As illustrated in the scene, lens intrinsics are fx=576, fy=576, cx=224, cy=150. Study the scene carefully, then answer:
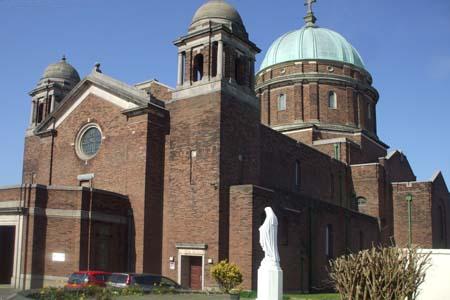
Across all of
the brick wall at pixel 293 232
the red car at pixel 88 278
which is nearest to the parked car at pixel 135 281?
the red car at pixel 88 278

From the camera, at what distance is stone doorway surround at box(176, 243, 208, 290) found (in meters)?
27.2

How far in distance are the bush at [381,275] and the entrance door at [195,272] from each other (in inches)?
613

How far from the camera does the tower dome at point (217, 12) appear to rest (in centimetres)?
3038

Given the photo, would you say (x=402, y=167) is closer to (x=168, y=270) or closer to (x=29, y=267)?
(x=168, y=270)

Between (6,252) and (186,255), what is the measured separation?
11.2 meters

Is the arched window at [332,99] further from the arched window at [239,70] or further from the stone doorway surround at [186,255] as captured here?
the stone doorway surround at [186,255]

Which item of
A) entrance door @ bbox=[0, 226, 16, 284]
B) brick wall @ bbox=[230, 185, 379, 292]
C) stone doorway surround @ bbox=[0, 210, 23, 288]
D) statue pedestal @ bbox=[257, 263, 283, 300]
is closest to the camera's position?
statue pedestal @ bbox=[257, 263, 283, 300]

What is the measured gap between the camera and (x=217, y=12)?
30406mm

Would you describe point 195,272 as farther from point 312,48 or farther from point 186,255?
point 312,48

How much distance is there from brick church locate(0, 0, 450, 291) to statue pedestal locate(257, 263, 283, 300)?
1041cm

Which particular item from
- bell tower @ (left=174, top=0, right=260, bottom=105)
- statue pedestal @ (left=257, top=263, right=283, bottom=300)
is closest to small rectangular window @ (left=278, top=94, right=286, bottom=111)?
bell tower @ (left=174, top=0, right=260, bottom=105)

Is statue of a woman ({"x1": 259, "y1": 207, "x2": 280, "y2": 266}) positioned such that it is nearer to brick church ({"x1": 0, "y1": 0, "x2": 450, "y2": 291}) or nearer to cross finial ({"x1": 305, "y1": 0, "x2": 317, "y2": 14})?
brick church ({"x1": 0, "y1": 0, "x2": 450, "y2": 291})

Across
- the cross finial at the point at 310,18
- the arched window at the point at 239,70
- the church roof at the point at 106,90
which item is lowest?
the church roof at the point at 106,90

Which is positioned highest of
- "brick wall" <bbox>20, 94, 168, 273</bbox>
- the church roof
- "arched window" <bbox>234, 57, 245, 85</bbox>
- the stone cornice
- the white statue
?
the stone cornice
